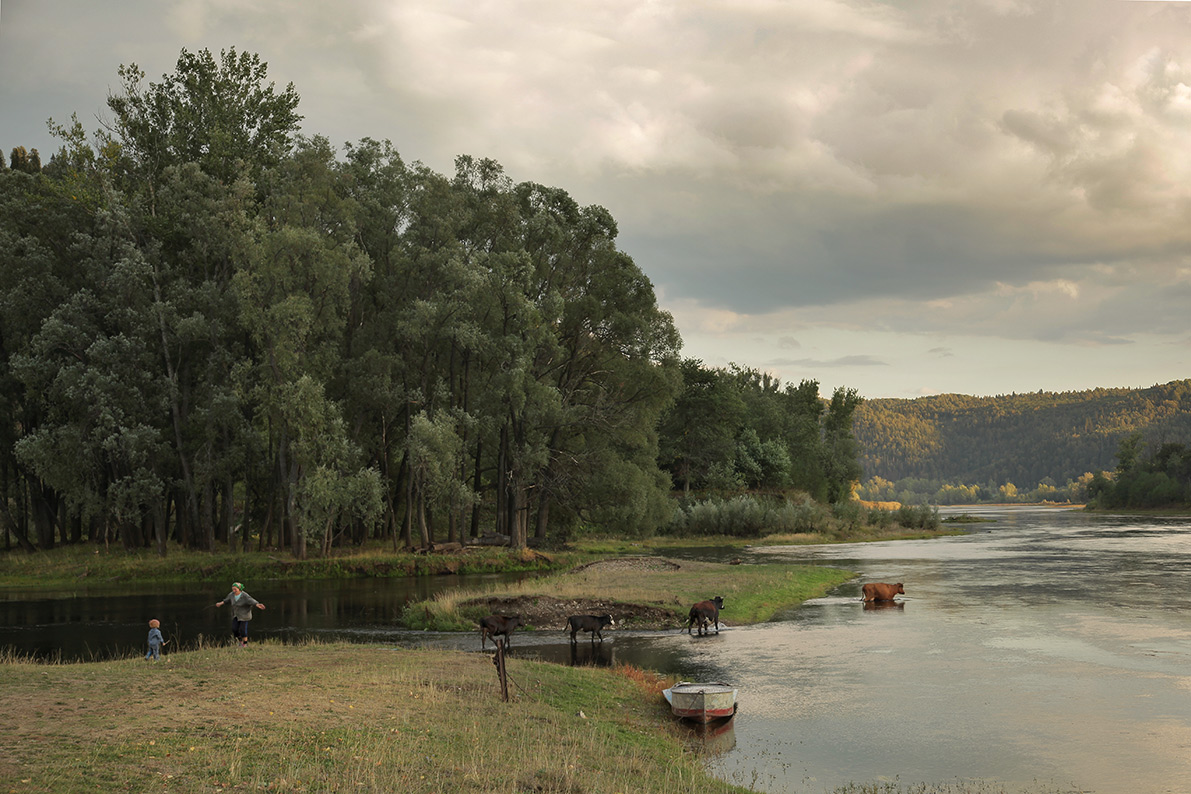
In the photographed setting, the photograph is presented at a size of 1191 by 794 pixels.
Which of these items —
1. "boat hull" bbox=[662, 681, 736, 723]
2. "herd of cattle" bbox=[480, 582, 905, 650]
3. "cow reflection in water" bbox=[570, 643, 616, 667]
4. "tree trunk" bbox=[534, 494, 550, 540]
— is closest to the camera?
"boat hull" bbox=[662, 681, 736, 723]

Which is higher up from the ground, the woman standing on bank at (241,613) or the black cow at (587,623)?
the woman standing on bank at (241,613)

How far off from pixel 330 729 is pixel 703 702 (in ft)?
24.2

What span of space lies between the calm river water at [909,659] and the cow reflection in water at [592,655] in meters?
0.12

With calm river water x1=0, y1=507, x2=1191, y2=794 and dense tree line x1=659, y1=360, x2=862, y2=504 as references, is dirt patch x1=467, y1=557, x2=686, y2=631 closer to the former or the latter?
calm river water x1=0, y1=507, x2=1191, y2=794

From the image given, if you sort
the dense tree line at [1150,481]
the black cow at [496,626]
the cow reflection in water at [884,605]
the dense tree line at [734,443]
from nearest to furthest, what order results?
the black cow at [496,626], the cow reflection in water at [884,605], the dense tree line at [734,443], the dense tree line at [1150,481]

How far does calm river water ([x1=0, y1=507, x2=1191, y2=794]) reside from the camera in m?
15.4

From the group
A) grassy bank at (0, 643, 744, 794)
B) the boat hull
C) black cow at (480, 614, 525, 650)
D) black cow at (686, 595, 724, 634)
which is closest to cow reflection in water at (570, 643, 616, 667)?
black cow at (480, 614, 525, 650)

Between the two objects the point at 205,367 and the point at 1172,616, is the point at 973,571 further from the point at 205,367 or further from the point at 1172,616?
the point at 205,367

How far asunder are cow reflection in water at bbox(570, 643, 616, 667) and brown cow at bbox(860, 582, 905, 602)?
47.4 feet

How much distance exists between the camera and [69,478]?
1940 inches

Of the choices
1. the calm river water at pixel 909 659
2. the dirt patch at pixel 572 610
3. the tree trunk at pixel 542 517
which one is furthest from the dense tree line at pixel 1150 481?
the dirt patch at pixel 572 610

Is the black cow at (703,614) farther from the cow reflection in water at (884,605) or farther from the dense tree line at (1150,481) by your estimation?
the dense tree line at (1150,481)

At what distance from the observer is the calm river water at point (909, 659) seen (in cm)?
1540

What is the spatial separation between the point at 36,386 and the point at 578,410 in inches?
1310
